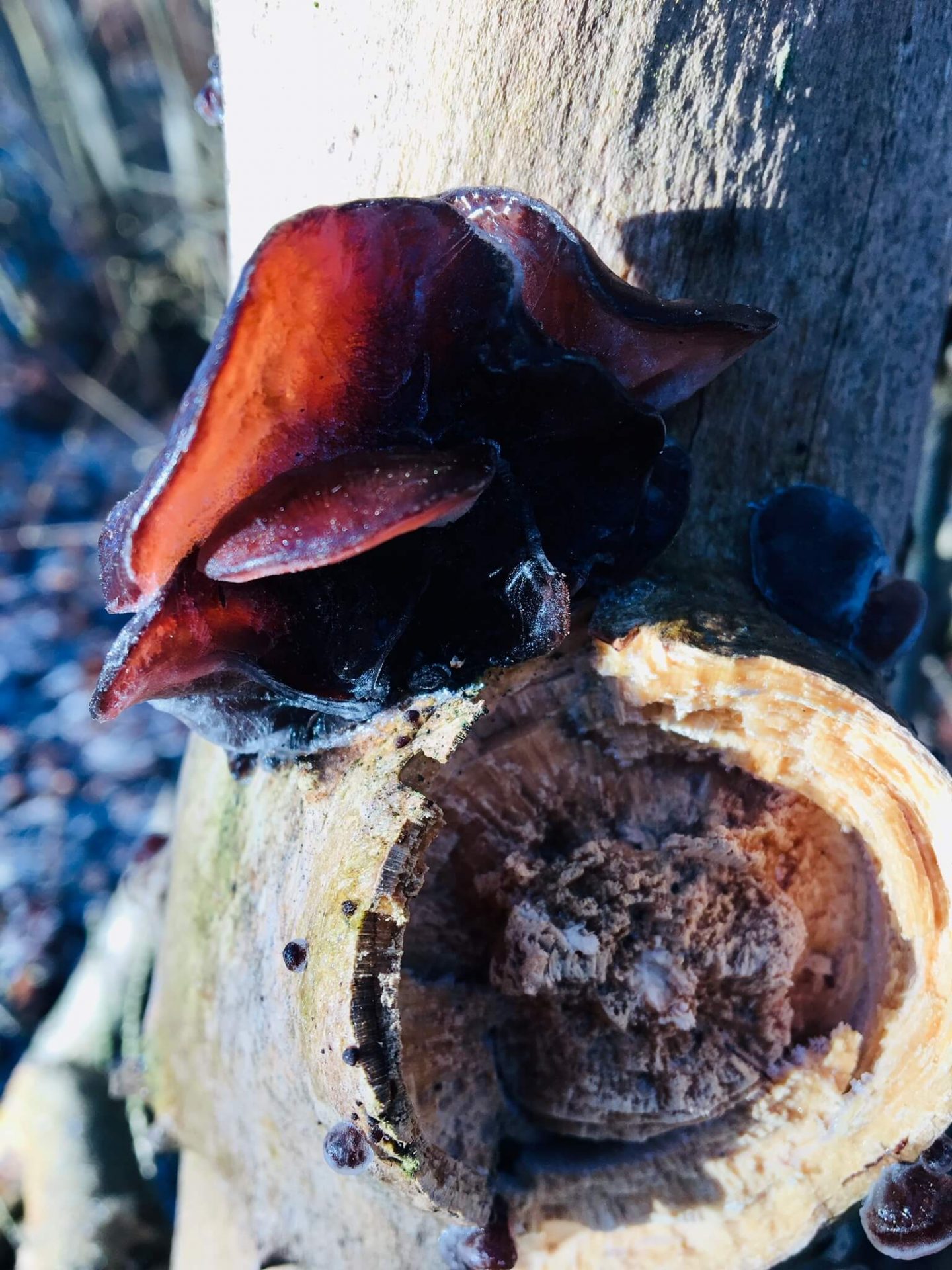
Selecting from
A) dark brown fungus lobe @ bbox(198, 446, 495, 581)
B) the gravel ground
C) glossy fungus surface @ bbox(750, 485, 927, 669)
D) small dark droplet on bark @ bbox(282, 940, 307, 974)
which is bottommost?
the gravel ground

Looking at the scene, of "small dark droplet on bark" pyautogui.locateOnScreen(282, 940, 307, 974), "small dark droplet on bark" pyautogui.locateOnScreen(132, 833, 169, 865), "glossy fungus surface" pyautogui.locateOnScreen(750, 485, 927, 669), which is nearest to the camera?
"small dark droplet on bark" pyautogui.locateOnScreen(282, 940, 307, 974)

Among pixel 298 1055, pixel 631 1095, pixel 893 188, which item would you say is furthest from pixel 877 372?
pixel 298 1055

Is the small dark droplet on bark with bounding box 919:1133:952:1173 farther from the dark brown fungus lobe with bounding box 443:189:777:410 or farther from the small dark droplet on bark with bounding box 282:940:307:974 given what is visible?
the dark brown fungus lobe with bounding box 443:189:777:410

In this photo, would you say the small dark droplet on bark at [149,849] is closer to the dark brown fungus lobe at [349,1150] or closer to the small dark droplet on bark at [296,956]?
the small dark droplet on bark at [296,956]

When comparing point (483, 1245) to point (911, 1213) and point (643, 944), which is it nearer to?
point (643, 944)

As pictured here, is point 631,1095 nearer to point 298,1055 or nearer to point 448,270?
point 298,1055

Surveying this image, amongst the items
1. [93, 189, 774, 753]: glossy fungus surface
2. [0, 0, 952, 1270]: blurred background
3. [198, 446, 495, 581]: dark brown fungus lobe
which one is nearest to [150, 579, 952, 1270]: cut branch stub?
[93, 189, 774, 753]: glossy fungus surface
